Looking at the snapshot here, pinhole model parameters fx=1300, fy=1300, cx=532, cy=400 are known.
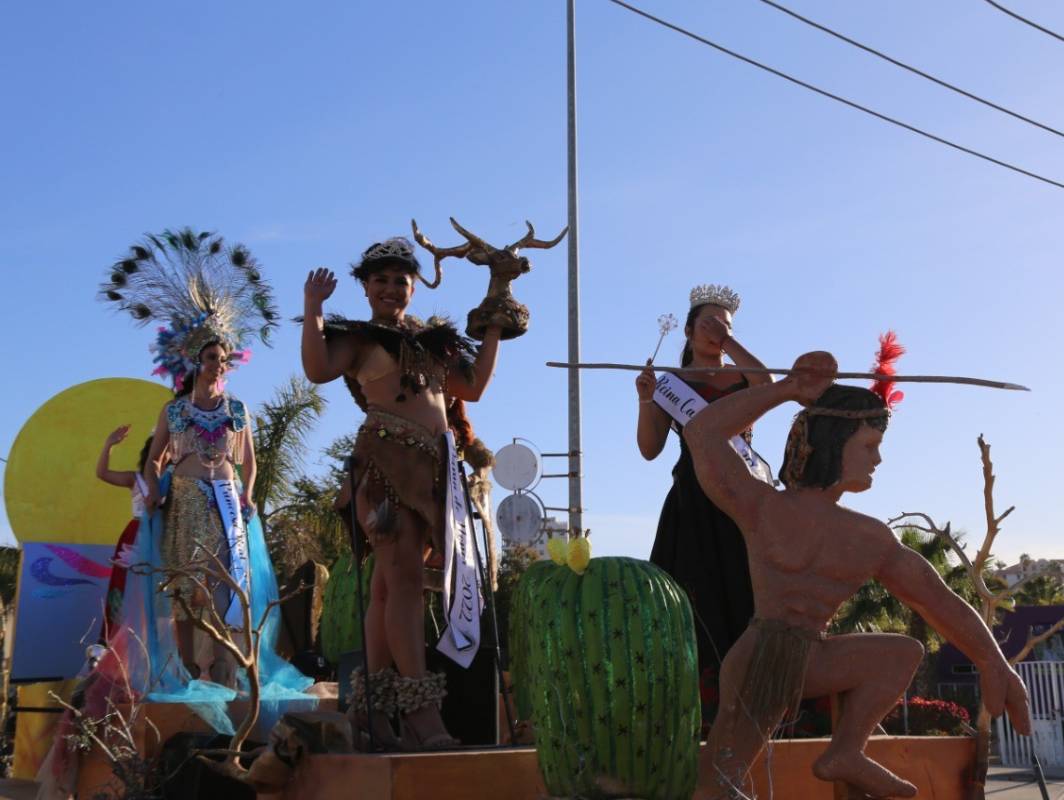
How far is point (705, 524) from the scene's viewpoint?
15.8 feet

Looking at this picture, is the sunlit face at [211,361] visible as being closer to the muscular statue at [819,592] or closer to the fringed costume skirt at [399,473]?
the fringed costume skirt at [399,473]

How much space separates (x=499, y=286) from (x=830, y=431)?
1439mm

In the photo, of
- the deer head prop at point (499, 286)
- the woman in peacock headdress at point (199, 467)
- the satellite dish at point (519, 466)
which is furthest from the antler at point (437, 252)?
the satellite dish at point (519, 466)

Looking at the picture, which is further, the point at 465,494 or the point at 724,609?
the point at 724,609

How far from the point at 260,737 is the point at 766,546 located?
2497mm

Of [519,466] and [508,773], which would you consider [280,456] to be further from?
[508,773]

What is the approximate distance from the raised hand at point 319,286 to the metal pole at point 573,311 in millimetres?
9529

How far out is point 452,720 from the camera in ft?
15.8

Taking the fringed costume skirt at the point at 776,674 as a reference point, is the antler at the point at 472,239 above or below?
above

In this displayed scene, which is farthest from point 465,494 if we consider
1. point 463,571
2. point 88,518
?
point 88,518

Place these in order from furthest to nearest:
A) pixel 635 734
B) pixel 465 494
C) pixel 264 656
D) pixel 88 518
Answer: pixel 88 518
pixel 264 656
pixel 465 494
pixel 635 734

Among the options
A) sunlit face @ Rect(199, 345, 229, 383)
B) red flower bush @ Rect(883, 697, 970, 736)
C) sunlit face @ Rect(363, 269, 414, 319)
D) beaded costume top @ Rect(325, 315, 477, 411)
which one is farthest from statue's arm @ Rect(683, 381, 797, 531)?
red flower bush @ Rect(883, 697, 970, 736)

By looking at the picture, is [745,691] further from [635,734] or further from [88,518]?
[88,518]

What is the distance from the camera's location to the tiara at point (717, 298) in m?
5.13
